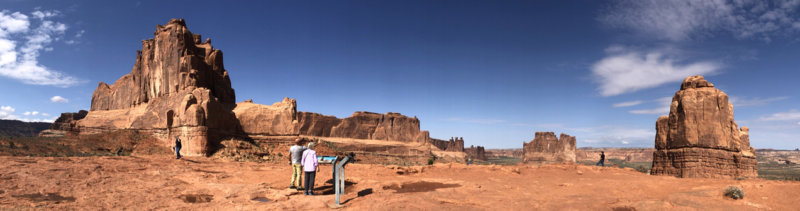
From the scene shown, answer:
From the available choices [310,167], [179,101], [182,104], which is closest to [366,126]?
[179,101]

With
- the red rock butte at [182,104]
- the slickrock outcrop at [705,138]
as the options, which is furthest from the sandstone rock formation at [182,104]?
the slickrock outcrop at [705,138]

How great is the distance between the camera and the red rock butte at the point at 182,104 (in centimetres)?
2580

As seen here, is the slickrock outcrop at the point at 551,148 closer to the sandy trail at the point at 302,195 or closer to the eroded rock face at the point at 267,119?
the eroded rock face at the point at 267,119

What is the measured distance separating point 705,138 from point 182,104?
33.8 metres

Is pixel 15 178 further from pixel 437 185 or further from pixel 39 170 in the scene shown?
pixel 437 185

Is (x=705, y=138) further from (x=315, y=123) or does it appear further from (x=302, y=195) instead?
(x=315, y=123)

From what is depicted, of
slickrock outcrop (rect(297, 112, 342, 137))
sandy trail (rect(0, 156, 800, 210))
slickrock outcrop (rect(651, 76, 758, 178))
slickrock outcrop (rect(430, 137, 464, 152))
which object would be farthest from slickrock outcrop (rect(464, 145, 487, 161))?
sandy trail (rect(0, 156, 800, 210))

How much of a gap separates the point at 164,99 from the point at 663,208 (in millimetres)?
34492

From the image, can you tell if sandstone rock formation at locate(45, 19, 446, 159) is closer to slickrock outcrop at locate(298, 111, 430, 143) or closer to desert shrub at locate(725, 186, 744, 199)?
desert shrub at locate(725, 186, 744, 199)

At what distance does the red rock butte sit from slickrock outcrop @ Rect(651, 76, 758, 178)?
30.0 metres

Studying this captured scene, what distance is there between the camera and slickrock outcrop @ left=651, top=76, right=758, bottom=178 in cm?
1961

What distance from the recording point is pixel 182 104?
84.8 ft

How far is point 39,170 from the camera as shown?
428 inches

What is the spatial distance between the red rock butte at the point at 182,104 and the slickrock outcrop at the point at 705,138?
30006mm
